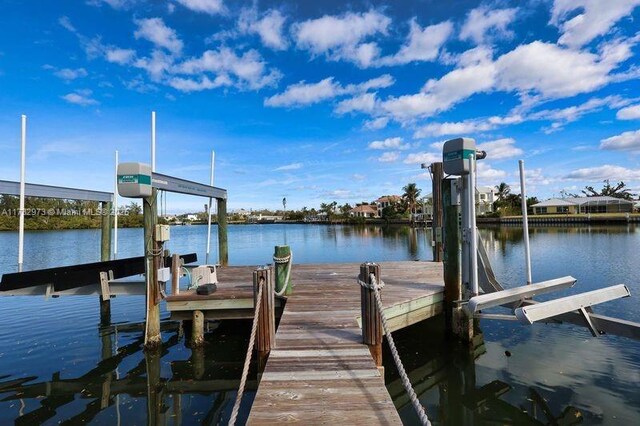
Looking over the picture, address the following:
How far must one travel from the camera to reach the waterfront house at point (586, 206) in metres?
68.9

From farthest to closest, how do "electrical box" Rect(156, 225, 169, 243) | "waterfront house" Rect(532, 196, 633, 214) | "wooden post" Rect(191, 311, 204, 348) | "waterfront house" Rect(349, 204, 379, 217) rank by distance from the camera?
"waterfront house" Rect(349, 204, 379, 217) → "waterfront house" Rect(532, 196, 633, 214) → "wooden post" Rect(191, 311, 204, 348) → "electrical box" Rect(156, 225, 169, 243)

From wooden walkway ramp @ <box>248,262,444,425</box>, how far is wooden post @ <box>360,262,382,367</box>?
0.56ft

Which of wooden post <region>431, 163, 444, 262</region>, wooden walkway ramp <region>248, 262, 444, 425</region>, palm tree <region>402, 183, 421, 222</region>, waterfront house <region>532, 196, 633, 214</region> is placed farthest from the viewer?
palm tree <region>402, 183, 421, 222</region>

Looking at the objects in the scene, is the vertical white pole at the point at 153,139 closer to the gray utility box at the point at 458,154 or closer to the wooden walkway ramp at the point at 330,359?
the wooden walkway ramp at the point at 330,359

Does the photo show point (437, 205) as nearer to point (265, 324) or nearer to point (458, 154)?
point (458, 154)

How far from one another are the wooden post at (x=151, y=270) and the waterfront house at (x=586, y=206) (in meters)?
84.9

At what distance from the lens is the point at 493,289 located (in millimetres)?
7434

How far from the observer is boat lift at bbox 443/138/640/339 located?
17.9 ft

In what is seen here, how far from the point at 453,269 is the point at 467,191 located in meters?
1.63

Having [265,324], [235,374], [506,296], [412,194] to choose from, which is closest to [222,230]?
[235,374]

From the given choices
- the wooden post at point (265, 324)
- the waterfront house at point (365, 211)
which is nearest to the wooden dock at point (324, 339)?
the wooden post at point (265, 324)

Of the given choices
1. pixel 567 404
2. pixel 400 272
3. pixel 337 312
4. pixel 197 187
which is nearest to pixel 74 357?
pixel 197 187

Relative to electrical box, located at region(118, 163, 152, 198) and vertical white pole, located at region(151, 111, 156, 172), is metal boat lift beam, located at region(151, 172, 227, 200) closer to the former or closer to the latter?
electrical box, located at region(118, 163, 152, 198)

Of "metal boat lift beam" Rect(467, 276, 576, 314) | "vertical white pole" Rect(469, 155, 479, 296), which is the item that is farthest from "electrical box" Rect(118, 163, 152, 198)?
"metal boat lift beam" Rect(467, 276, 576, 314)
